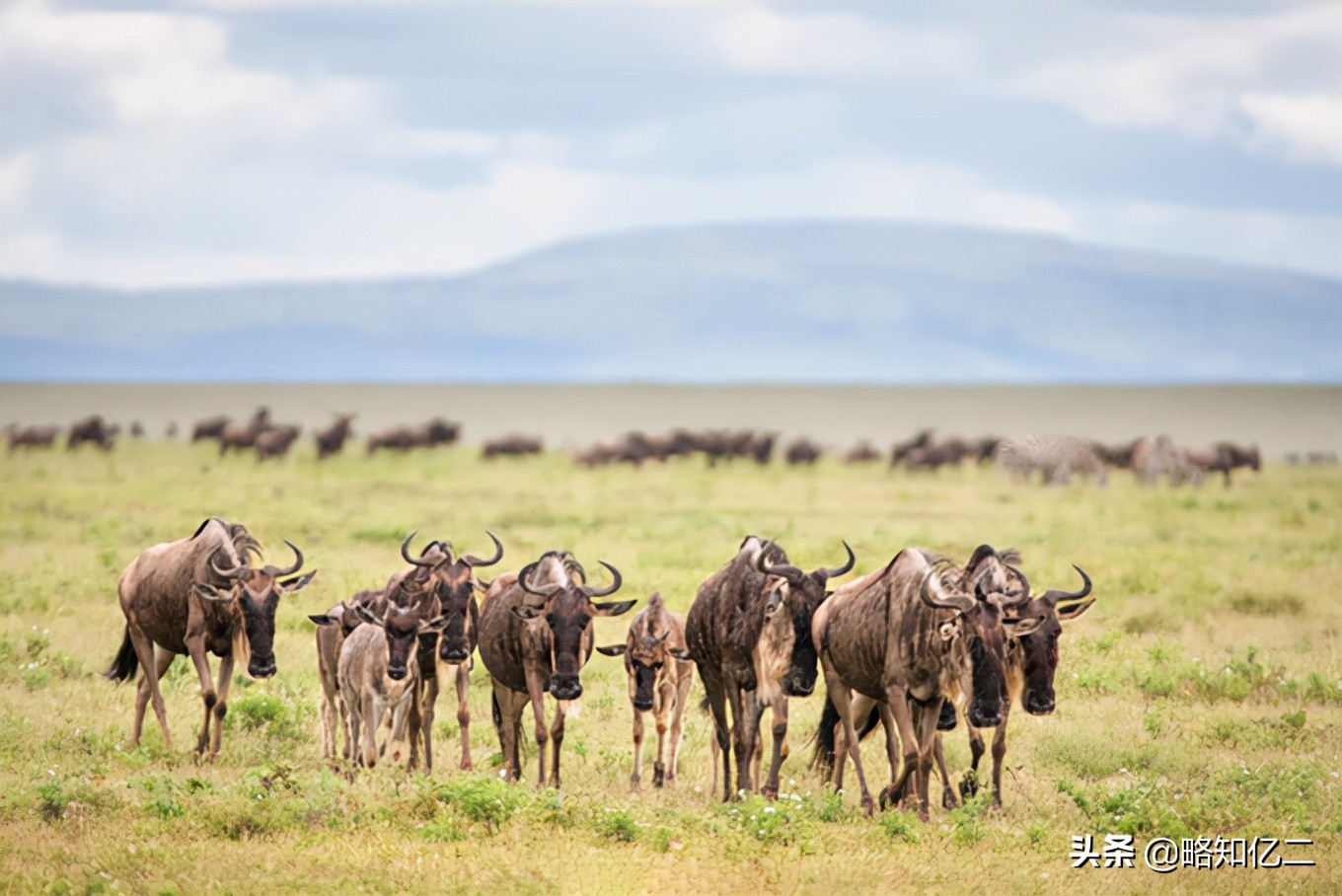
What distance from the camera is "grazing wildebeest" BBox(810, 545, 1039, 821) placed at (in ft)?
36.5

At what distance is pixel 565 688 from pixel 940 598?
2.69 metres

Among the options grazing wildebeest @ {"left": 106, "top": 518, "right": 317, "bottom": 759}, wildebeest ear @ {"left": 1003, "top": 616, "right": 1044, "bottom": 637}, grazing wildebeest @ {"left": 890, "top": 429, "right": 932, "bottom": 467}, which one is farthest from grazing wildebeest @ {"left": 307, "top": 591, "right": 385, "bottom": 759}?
grazing wildebeest @ {"left": 890, "top": 429, "right": 932, "bottom": 467}

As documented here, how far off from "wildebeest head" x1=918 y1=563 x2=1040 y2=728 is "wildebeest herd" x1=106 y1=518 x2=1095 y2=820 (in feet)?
0.04

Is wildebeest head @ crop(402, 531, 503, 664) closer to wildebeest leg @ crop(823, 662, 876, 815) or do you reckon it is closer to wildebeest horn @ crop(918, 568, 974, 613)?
wildebeest leg @ crop(823, 662, 876, 815)

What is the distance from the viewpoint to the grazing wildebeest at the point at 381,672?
41.3 feet

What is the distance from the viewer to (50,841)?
11.0 metres

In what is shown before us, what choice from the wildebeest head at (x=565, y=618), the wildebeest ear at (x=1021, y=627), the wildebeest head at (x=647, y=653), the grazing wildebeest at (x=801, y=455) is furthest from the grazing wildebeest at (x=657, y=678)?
the grazing wildebeest at (x=801, y=455)

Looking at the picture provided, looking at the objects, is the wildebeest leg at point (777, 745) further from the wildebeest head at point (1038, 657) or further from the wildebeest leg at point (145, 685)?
the wildebeest leg at point (145, 685)

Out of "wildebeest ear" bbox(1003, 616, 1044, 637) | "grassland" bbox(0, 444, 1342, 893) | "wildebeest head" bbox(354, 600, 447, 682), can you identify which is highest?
"wildebeest ear" bbox(1003, 616, 1044, 637)

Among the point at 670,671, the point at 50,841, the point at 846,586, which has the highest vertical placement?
the point at 846,586

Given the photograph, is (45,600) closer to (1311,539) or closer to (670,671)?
(670,671)

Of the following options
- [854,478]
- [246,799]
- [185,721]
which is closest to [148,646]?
[185,721]

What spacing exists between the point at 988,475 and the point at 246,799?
133 ft

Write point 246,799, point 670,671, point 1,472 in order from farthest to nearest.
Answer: point 1,472 < point 670,671 < point 246,799
